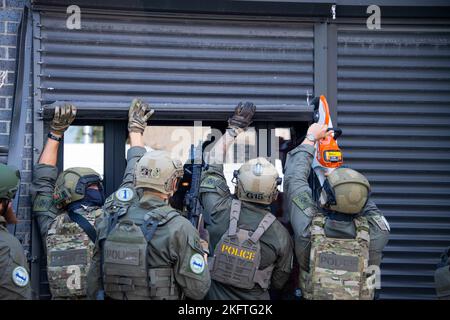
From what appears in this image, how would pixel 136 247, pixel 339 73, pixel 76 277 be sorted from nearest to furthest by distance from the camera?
1. pixel 136 247
2. pixel 76 277
3. pixel 339 73

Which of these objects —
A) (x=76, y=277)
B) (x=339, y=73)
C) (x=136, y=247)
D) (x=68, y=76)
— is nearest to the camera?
(x=136, y=247)

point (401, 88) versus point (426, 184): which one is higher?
point (401, 88)

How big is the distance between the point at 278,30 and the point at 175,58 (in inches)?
36.1

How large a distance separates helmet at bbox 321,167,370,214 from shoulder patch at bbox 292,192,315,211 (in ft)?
0.72

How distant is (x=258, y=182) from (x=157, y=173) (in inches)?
30.7

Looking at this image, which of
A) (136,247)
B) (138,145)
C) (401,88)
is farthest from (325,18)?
(136,247)

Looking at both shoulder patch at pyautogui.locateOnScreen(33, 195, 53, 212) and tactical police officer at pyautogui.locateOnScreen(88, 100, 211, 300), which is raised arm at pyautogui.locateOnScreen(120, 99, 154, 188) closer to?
shoulder patch at pyautogui.locateOnScreen(33, 195, 53, 212)

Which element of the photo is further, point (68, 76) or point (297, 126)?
point (297, 126)

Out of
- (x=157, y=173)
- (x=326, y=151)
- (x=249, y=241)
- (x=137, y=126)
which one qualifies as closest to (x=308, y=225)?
(x=249, y=241)

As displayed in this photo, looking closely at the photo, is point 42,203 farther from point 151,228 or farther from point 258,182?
point 258,182

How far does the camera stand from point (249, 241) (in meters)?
4.95

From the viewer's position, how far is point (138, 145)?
5617mm

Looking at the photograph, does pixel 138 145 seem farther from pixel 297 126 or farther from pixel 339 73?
pixel 339 73

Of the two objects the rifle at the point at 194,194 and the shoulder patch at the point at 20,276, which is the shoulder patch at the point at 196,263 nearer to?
the rifle at the point at 194,194
